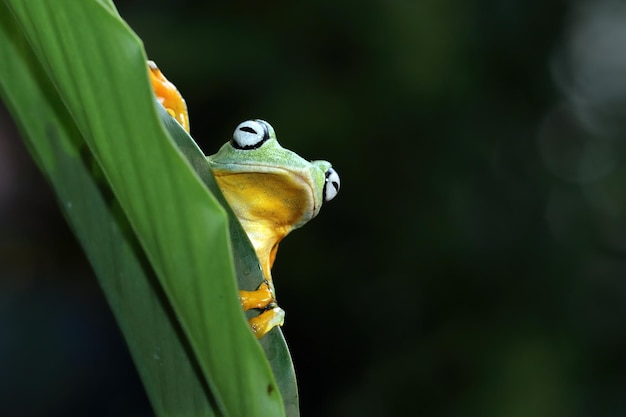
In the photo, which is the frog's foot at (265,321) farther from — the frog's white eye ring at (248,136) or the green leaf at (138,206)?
the frog's white eye ring at (248,136)

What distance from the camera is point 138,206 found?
270 millimetres

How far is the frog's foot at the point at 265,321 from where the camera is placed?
16.2 inches

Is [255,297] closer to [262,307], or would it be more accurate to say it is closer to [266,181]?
[262,307]

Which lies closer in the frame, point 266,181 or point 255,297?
point 255,297

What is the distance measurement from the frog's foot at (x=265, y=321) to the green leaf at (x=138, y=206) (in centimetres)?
3

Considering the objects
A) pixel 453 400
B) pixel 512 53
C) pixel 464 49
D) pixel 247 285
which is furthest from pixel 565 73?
pixel 247 285

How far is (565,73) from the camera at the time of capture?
1.95m

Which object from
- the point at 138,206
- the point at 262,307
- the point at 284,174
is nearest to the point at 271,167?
the point at 284,174

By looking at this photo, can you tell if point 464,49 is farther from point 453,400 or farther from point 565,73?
point 453,400

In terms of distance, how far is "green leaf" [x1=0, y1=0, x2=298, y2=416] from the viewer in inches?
9.8

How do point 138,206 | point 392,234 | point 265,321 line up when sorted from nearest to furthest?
point 138,206
point 265,321
point 392,234

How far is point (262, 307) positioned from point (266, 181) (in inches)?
5.7

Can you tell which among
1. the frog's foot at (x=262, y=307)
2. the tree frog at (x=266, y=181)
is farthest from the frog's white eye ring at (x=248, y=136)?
the frog's foot at (x=262, y=307)

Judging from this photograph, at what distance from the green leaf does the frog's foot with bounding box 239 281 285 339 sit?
0.04 meters
